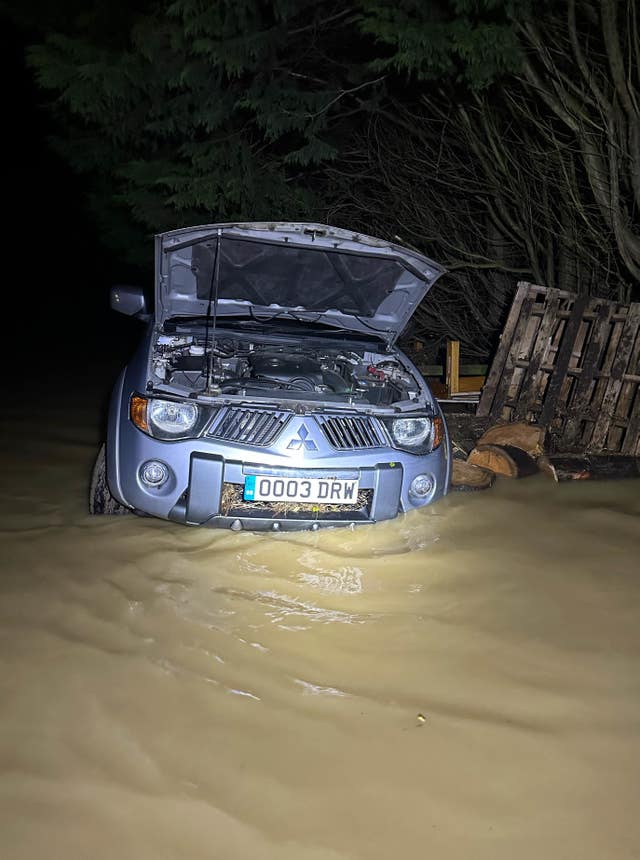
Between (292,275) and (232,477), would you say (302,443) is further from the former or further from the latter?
(292,275)

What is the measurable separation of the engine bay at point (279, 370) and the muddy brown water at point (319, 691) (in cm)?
90

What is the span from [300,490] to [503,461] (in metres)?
2.42

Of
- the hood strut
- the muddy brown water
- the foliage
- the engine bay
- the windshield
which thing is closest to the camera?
the muddy brown water

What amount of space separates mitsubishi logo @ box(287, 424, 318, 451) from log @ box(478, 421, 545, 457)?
260 centimetres

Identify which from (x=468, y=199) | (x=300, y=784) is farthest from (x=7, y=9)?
(x=300, y=784)

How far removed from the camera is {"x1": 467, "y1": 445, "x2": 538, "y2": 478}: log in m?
6.01

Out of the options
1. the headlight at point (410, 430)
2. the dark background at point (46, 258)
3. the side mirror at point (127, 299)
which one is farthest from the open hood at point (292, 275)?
the dark background at point (46, 258)

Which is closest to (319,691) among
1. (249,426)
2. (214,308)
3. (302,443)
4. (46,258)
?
(302,443)

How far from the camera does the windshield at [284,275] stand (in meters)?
5.28

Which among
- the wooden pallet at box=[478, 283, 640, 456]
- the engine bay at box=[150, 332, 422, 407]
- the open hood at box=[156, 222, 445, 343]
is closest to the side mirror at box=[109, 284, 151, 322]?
the open hood at box=[156, 222, 445, 343]

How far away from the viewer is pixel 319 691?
2.99 m

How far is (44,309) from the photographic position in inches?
970

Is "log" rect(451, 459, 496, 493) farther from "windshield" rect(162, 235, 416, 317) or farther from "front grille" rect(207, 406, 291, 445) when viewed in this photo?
"front grille" rect(207, 406, 291, 445)

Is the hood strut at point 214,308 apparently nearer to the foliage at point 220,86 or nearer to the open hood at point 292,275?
the open hood at point 292,275
